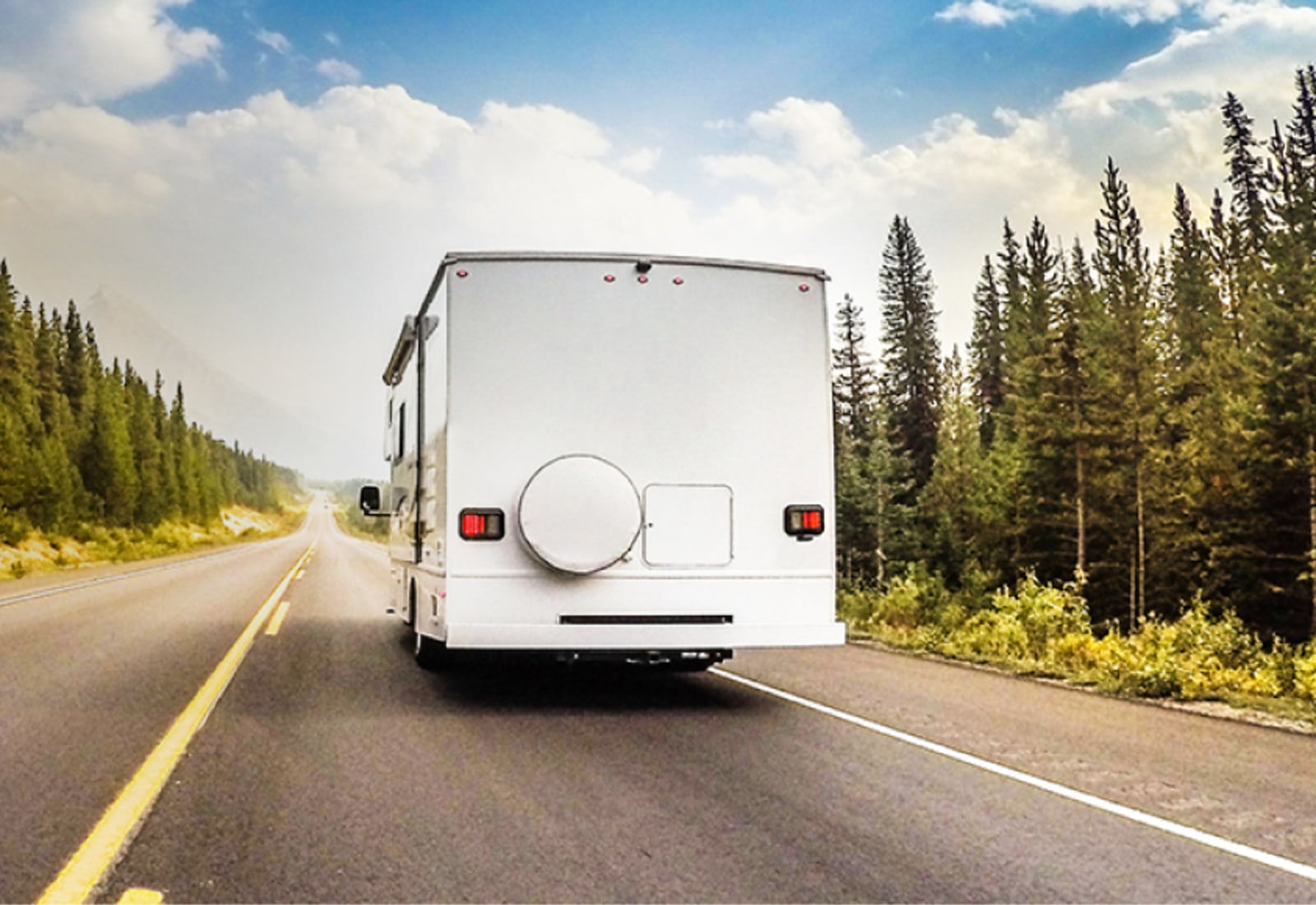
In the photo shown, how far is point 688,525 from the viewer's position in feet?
29.1

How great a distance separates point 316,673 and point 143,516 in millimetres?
82639

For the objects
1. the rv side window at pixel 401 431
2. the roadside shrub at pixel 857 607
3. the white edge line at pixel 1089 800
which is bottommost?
the roadside shrub at pixel 857 607

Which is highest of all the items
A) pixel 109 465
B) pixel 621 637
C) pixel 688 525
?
pixel 109 465

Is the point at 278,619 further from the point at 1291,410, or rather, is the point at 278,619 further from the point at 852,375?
the point at 852,375

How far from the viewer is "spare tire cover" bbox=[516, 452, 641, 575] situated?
28.0 ft

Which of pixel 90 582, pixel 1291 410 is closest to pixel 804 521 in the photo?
pixel 90 582

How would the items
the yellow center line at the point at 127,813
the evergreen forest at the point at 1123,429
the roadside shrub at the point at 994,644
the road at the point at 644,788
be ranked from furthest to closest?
the evergreen forest at the point at 1123,429 < the roadside shrub at the point at 994,644 < the road at the point at 644,788 < the yellow center line at the point at 127,813

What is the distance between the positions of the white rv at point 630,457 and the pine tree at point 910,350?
44.5 m

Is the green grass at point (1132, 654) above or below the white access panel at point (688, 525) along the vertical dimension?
below

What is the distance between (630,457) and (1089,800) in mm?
4077

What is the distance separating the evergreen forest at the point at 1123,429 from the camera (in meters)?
33.1

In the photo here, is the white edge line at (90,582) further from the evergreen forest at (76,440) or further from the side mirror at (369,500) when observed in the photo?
the evergreen forest at (76,440)

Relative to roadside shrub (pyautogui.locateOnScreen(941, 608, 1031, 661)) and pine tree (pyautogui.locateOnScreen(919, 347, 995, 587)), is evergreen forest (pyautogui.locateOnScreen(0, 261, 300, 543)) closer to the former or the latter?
pine tree (pyautogui.locateOnScreen(919, 347, 995, 587))

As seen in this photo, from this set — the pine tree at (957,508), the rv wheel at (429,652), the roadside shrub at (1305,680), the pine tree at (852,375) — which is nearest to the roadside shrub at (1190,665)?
the roadside shrub at (1305,680)
